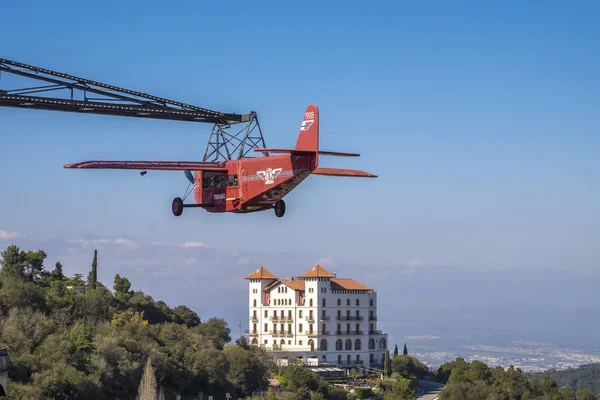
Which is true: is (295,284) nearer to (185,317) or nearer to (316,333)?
(316,333)

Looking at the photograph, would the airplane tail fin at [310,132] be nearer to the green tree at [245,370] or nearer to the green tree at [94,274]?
the green tree at [245,370]

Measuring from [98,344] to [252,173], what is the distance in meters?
47.0

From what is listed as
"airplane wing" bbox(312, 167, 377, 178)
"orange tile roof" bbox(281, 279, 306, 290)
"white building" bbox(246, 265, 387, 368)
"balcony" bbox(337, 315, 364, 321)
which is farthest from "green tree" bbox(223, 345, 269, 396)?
"airplane wing" bbox(312, 167, 377, 178)

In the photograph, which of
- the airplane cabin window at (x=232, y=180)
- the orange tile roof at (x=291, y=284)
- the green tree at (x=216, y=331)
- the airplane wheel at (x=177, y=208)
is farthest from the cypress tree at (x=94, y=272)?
the airplane cabin window at (x=232, y=180)

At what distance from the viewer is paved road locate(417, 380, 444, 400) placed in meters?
118

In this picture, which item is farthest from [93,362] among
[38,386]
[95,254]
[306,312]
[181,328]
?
[306,312]

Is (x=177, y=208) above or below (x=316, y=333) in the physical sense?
above

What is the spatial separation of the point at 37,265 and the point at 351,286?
A: 2132 inches

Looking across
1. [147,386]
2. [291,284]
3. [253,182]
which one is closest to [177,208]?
[253,182]

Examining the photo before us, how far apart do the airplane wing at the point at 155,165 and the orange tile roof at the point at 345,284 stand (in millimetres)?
111084

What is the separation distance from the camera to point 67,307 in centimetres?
8994

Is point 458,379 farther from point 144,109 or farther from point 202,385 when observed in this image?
point 144,109

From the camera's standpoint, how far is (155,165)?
1310 inches

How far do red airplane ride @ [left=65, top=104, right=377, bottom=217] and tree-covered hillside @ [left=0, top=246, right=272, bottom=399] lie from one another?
3007 cm
